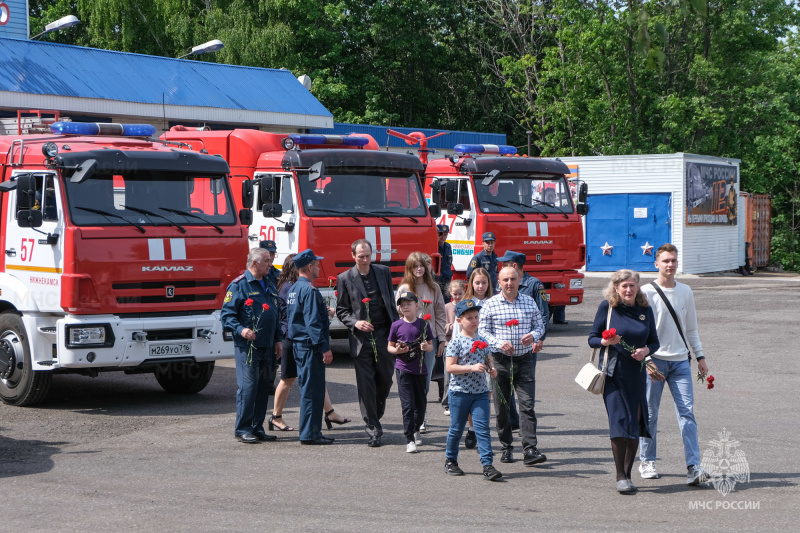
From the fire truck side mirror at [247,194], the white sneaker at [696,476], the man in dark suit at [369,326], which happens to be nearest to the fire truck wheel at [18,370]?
the fire truck side mirror at [247,194]

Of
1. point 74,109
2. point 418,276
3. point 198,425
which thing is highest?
point 74,109

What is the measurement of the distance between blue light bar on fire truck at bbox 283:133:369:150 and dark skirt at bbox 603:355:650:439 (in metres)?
8.25

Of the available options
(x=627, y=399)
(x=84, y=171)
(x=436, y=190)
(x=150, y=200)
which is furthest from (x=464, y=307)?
(x=436, y=190)

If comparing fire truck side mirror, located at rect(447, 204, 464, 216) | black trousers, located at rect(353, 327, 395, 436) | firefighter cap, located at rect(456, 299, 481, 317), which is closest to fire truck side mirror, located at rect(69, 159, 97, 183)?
black trousers, located at rect(353, 327, 395, 436)

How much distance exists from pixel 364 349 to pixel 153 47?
39550mm

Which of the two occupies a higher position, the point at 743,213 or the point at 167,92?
the point at 167,92

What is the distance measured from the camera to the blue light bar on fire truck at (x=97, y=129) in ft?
40.0

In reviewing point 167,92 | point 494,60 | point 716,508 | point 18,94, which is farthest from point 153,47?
point 716,508

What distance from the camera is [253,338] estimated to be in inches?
369

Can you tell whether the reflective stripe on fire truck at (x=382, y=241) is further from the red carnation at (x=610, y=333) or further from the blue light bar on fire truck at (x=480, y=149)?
the red carnation at (x=610, y=333)

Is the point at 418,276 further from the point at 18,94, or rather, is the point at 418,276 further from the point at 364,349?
the point at 18,94

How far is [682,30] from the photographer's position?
127ft

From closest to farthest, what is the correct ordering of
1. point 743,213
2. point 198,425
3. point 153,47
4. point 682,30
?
→ point 198,425
point 743,213
point 682,30
point 153,47

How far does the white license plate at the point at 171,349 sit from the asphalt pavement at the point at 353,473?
660 mm
